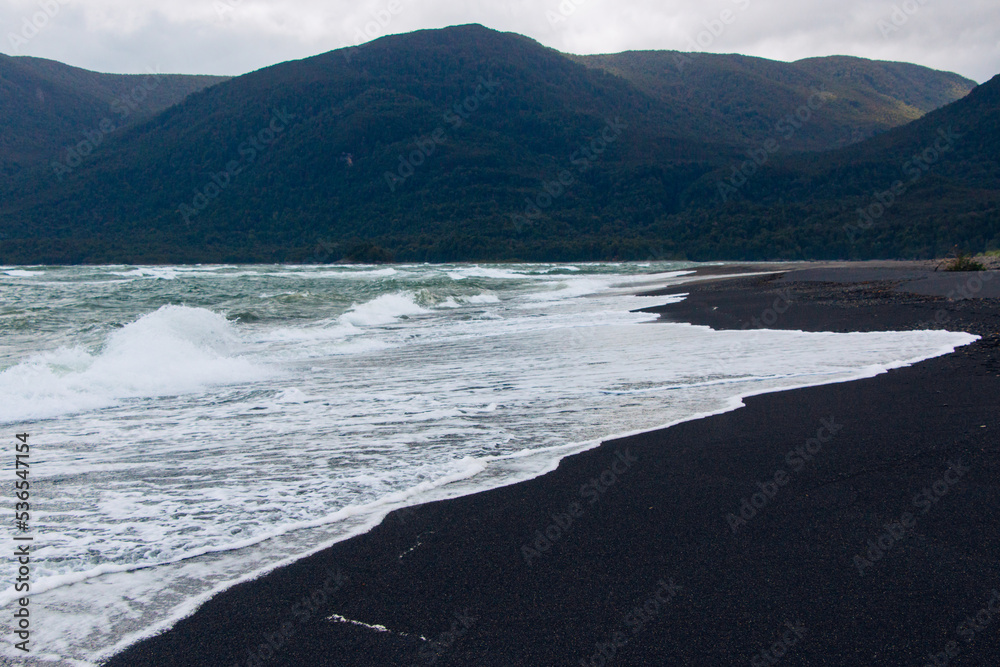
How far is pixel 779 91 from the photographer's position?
166m

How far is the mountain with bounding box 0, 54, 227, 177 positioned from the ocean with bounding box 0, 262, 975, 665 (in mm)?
143959

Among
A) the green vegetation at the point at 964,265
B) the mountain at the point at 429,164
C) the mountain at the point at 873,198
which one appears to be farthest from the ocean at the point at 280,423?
the mountain at the point at 429,164

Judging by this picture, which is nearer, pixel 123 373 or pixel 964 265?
pixel 123 373

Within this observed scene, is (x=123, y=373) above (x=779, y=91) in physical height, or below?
below

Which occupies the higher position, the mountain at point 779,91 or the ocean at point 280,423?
the mountain at point 779,91

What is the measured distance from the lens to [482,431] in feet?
18.5

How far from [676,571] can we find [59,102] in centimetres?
19079

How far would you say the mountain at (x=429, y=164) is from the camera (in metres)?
98.1

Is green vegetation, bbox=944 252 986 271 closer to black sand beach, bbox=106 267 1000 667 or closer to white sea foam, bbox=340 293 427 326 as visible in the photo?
white sea foam, bbox=340 293 427 326

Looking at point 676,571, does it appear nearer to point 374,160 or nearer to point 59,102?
point 374,160

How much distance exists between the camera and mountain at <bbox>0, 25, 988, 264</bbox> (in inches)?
3861

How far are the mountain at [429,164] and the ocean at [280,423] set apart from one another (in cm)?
7254

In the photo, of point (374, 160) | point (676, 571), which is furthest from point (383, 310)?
point (374, 160)

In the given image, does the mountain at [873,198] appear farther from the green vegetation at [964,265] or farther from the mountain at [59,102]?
the mountain at [59,102]
